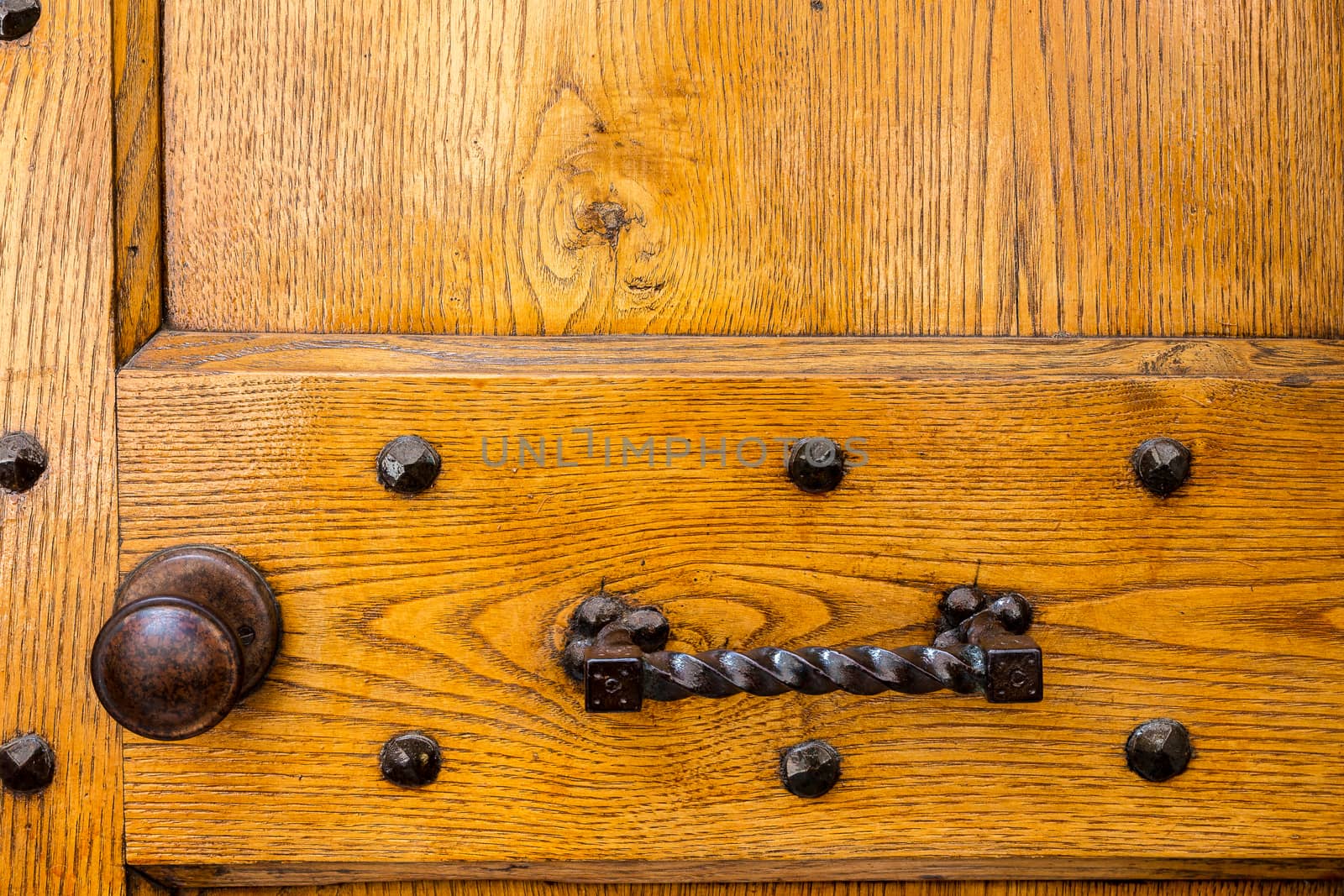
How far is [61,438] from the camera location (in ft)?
1.36

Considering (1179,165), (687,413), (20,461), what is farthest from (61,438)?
(1179,165)

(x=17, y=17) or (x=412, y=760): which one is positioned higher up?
(x=17, y=17)

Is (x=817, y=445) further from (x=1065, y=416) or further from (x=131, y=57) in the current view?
(x=131, y=57)

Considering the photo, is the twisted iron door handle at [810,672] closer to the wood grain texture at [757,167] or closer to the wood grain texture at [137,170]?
the wood grain texture at [757,167]

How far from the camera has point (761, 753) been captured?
1.41ft

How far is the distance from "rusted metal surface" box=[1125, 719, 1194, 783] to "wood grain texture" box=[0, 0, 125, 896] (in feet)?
1.61

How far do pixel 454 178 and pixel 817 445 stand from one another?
0.23m

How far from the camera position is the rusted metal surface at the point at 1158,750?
1.40 feet

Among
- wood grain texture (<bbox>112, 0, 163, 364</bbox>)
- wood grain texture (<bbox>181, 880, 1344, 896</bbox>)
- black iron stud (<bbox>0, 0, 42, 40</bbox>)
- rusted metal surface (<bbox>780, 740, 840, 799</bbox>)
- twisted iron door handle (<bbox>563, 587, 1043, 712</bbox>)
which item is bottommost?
wood grain texture (<bbox>181, 880, 1344, 896</bbox>)

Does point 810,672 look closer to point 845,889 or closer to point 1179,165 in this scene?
point 845,889

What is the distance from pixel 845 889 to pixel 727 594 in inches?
6.9

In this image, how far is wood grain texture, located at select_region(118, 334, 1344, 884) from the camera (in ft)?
1.37

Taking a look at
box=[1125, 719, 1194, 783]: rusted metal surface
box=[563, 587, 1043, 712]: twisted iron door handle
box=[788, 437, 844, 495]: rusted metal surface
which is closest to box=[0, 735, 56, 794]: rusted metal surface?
box=[563, 587, 1043, 712]: twisted iron door handle

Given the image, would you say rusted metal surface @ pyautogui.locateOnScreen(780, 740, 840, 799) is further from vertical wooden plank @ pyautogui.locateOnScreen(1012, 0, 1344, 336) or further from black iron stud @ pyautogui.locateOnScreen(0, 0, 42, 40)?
black iron stud @ pyautogui.locateOnScreen(0, 0, 42, 40)
